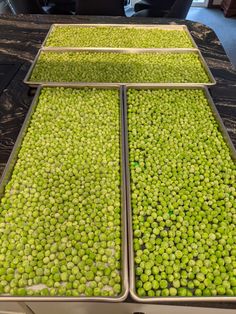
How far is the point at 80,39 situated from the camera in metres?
2.70

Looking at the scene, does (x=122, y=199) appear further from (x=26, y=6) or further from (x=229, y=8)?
(x=229, y=8)

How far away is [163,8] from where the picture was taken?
3988 millimetres

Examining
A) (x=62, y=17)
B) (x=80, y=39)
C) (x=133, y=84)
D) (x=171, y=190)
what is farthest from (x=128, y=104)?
(x=62, y=17)

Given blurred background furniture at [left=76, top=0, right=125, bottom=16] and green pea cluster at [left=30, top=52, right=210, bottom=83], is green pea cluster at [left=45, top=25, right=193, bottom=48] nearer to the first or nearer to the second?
green pea cluster at [left=30, top=52, right=210, bottom=83]

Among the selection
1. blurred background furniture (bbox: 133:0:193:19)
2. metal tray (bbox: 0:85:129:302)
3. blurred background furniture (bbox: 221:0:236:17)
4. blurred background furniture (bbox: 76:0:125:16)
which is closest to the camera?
metal tray (bbox: 0:85:129:302)

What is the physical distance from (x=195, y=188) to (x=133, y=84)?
1.02 metres

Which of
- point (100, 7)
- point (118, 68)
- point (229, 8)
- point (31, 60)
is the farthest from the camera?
point (229, 8)

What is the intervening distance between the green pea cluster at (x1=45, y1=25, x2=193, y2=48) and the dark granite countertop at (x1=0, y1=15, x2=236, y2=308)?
18 centimetres

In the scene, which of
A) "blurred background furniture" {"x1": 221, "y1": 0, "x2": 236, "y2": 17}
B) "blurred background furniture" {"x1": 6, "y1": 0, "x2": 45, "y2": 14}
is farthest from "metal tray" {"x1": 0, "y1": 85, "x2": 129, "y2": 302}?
"blurred background furniture" {"x1": 221, "y1": 0, "x2": 236, "y2": 17}

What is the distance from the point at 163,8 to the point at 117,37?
70.8 inches

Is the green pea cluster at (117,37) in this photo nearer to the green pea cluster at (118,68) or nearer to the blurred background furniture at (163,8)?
the green pea cluster at (118,68)

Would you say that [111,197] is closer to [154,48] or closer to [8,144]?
[8,144]

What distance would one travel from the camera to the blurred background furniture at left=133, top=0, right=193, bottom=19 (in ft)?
10.6

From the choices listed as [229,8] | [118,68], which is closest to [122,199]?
[118,68]
